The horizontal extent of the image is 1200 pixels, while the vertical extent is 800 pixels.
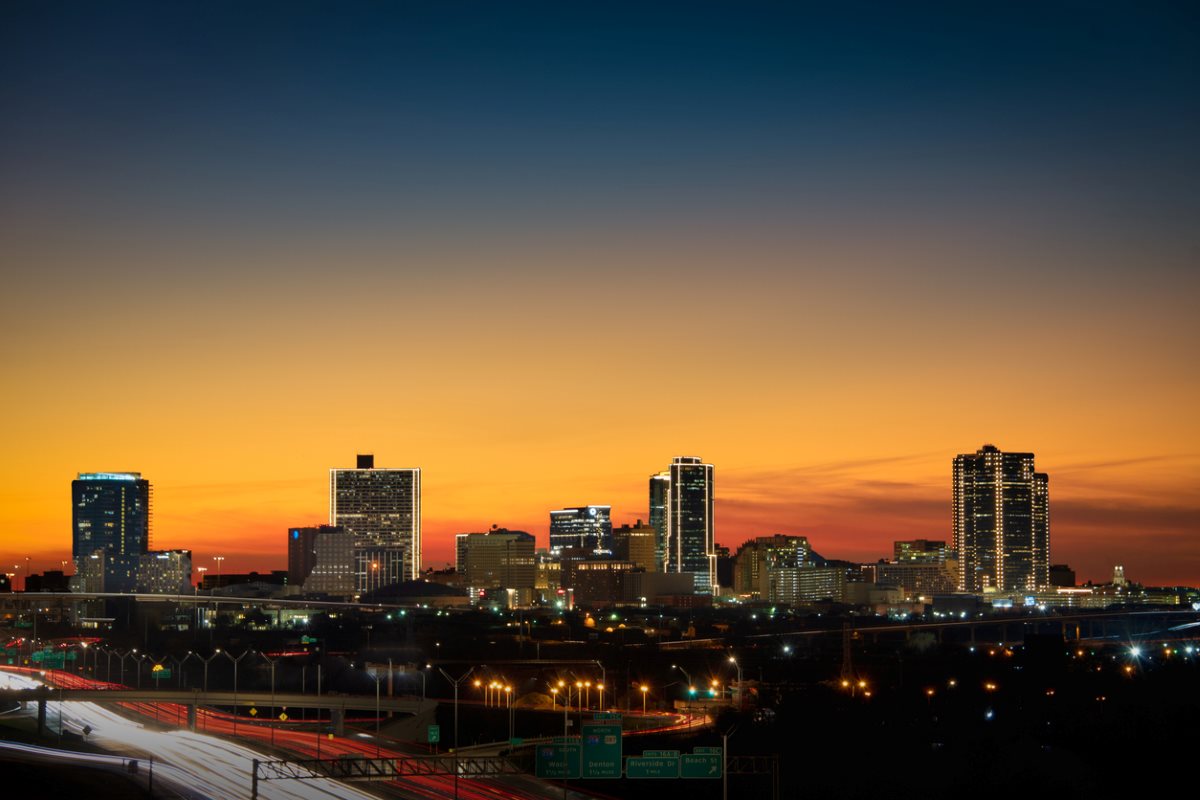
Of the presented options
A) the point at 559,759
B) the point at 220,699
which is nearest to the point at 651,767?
the point at 559,759

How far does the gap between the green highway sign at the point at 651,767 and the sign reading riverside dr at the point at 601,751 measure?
2.95 ft

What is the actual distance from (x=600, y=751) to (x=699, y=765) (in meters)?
3.76

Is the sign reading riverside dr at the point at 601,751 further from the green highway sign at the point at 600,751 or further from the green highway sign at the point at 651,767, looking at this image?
the green highway sign at the point at 651,767

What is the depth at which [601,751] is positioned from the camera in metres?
53.7

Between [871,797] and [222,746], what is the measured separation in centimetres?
3784

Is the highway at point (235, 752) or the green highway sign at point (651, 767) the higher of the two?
the green highway sign at point (651, 767)

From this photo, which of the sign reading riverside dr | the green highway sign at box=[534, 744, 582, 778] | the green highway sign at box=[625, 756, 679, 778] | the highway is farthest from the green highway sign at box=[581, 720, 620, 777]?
the highway

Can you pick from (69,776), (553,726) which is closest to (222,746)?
(69,776)

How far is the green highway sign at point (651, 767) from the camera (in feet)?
173

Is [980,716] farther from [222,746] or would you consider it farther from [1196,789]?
[222,746]

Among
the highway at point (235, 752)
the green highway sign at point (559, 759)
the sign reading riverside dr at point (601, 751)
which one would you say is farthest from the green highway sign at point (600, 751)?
the highway at point (235, 752)

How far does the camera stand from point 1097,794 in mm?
76562

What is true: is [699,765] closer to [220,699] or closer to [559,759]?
[559,759]

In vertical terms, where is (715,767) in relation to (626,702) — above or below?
above
